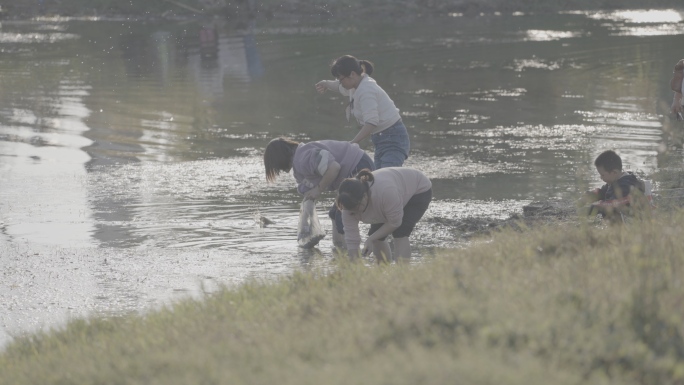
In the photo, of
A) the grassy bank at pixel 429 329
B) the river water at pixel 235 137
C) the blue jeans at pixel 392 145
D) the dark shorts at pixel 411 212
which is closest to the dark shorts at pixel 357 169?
the river water at pixel 235 137

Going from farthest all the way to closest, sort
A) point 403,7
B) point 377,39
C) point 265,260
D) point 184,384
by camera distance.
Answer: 1. point 403,7
2. point 377,39
3. point 265,260
4. point 184,384

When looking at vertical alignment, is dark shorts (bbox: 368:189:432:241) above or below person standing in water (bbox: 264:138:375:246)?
below

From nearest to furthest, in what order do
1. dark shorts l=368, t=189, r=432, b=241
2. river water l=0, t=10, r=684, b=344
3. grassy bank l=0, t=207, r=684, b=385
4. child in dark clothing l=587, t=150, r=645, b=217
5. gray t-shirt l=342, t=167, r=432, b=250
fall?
grassy bank l=0, t=207, r=684, b=385
gray t-shirt l=342, t=167, r=432, b=250
child in dark clothing l=587, t=150, r=645, b=217
dark shorts l=368, t=189, r=432, b=241
river water l=0, t=10, r=684, b=344

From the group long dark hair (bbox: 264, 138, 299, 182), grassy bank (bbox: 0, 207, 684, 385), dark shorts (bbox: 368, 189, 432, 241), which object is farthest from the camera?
long dark hair (bbox: 264, 138, 299, 182)

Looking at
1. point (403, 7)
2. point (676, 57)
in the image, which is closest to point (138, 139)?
point (676, 57)

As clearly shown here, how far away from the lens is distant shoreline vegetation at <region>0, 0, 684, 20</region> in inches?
1492

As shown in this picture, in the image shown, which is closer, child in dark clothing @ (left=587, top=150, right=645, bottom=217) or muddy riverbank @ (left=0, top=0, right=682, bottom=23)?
child in dark clothing @ (left=587, top=150, right=645, bottom=217)

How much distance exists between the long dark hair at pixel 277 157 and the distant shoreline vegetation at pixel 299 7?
29.4m

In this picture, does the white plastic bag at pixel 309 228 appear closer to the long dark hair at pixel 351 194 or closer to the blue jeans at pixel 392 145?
the blue jeans at pixel 392 145

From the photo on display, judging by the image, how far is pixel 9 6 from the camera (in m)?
40.3

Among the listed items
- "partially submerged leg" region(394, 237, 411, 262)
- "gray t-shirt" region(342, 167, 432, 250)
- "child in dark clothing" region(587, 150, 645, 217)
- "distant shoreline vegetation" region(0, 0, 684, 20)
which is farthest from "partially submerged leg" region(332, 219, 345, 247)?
"distant shoreline vegetation" region(0, 0, 684, 20)

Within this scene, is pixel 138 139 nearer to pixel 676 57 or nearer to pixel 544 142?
pixel 544 142

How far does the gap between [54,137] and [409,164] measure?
5.18 meters

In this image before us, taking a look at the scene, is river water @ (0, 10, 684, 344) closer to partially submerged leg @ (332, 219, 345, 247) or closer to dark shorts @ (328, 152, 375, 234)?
partially submerged leg @ (332, 219, 345, 247)
